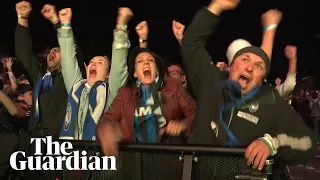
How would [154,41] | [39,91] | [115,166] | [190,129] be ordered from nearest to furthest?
[115,166] → [190,129] → [39,91] → [154,41]

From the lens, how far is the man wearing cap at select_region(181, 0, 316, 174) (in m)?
2.13

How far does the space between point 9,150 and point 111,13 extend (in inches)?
451

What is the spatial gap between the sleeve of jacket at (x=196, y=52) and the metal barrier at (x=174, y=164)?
69cm

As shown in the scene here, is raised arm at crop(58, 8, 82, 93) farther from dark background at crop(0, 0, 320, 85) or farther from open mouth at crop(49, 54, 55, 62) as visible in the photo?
dark background at crop(0, 0, 320, 85)

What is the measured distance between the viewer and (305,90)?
15867mm

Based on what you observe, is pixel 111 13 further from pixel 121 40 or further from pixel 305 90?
pixel 121 40

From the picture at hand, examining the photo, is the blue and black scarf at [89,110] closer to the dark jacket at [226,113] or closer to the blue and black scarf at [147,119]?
the blue and black scarf at [147,119]

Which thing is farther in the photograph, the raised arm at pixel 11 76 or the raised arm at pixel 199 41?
the raised arm at pixel 11 76

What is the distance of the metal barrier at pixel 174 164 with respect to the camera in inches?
75.8

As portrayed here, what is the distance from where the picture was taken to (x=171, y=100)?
3066mm

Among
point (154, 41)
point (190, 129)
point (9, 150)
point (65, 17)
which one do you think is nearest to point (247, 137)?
point (190, 129)

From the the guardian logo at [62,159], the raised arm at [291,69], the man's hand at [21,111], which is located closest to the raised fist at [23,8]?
the man's hand at [21,111]

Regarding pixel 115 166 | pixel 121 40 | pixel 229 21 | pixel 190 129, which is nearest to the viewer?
pixel 115 166

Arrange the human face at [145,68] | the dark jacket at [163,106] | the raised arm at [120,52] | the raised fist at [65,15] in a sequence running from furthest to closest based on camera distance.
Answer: the raised fist at [65,15]
the raised arm at [120,52]
the human face at [145,68]
the dark jacket at [163,106]
